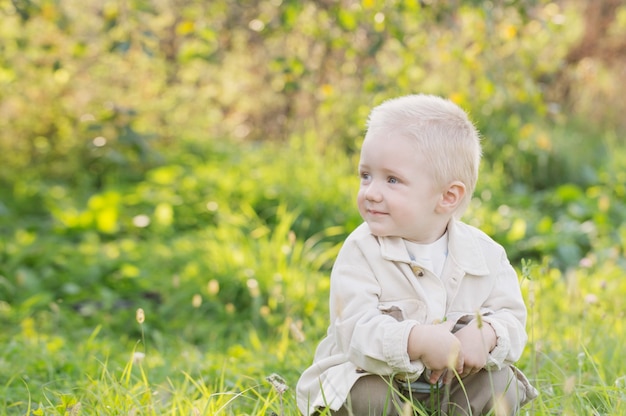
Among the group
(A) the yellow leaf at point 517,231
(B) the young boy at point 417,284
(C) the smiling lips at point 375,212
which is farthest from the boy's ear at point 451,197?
(A) the yellow leaf at point 517,231

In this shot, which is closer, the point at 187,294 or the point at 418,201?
the point at 418,201

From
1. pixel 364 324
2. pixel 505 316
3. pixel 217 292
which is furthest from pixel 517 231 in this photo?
pixel 364 324

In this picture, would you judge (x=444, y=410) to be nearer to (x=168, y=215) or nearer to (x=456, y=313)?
(x=456, y=313)

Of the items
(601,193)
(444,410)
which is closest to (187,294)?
(444,410)

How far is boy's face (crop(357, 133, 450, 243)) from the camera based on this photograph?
2148 millimetres

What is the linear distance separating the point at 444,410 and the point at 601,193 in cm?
448

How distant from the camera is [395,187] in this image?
85.4 inches

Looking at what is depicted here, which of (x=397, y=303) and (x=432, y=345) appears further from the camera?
(x=397, y=303)

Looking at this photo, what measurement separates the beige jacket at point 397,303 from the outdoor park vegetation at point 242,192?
135 millimetres

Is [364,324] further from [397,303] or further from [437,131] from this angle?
[437,131]

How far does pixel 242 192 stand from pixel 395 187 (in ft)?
11.8

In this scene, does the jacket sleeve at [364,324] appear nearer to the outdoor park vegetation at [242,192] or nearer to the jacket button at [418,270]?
the jacket button at [418,270]

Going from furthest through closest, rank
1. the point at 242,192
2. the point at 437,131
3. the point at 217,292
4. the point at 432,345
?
the point at 242,192, the point at 217,292, the point at 437,131, the point at 432,345

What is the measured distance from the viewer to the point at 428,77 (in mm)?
7883
